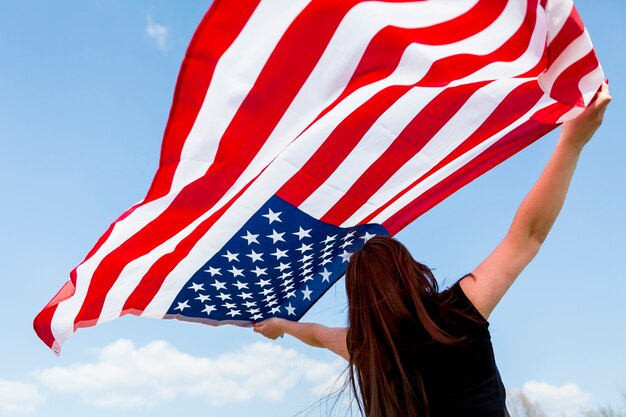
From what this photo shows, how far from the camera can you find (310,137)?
4531mm

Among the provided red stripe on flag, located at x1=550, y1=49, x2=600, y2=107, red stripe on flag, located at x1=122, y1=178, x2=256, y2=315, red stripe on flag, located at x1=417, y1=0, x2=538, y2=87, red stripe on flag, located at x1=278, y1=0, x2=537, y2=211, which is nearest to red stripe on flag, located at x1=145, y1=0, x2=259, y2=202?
red stripe on flag, located at x1=122, y1=178, x2=256, y2=315

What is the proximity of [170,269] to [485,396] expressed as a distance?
10.3ft

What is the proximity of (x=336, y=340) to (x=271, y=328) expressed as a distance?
1528 millimetres

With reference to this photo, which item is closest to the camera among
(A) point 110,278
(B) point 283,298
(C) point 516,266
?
(C) point 516,266

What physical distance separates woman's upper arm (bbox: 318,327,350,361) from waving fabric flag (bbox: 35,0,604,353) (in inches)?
48.8

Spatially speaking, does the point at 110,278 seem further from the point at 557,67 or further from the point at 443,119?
the point at 557,67

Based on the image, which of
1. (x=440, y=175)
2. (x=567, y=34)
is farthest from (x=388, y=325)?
(x=440, y=175)

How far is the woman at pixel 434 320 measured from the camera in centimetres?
264

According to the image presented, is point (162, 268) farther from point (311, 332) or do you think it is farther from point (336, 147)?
point (336, 147)

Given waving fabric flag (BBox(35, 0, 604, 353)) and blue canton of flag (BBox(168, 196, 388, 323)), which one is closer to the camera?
waving fabric flag (BBox(35, 0, 604, 353))

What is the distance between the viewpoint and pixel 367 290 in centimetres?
284

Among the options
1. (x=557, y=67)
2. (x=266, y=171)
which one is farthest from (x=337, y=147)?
(x=557, y=67)

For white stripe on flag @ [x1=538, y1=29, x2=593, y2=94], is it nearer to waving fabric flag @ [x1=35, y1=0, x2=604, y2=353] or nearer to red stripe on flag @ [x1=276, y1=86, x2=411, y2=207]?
waving fabric flag @ [x1=35, y1=0, x2=604, y2=353]

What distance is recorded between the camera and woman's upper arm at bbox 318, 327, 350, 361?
3.77 metres
